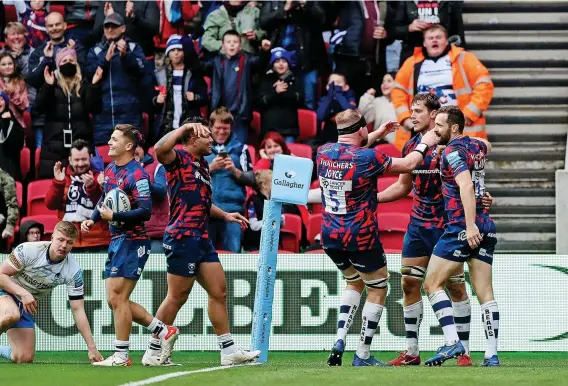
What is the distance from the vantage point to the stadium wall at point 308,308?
14.1m

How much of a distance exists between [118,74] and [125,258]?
18.9ft

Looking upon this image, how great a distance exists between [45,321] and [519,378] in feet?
21.9

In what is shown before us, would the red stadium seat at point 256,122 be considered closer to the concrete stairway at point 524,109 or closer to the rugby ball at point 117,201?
the concrete stairway at point 524,109

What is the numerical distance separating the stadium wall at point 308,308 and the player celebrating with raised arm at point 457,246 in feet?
10.4

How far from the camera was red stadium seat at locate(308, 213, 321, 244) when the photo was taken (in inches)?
622

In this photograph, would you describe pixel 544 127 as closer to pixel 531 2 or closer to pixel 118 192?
pixel 531 2

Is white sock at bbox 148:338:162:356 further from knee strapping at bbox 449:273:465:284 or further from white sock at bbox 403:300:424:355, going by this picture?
knee strapping at bbox 449:273:465:284

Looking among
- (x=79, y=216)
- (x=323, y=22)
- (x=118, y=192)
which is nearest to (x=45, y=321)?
(x=79, y=216)

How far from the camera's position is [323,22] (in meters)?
17.2

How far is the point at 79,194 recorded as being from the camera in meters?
15.4

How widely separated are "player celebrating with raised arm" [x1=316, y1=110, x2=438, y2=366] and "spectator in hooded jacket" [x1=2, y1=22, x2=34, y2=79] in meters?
7.68

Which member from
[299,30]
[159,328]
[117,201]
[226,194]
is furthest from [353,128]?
[299,30]

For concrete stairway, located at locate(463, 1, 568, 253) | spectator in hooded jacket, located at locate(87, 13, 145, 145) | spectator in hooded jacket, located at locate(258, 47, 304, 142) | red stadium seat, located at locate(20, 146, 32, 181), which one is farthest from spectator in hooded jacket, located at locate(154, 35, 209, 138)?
concrete stairway, located at locate(463, 1, 568, 253)

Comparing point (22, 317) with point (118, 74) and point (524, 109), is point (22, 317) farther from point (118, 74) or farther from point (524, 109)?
point (524, 109)
